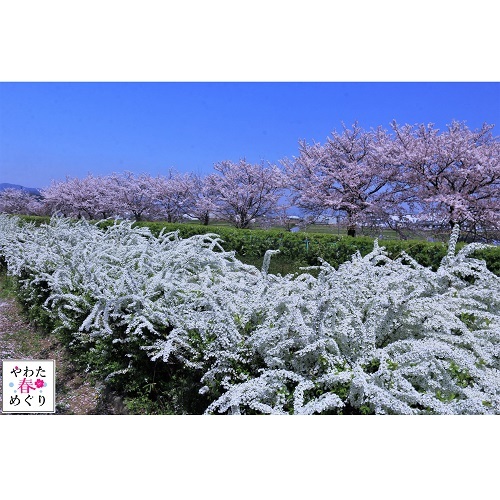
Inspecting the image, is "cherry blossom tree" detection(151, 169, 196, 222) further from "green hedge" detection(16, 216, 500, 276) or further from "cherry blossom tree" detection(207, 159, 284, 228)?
"green hedge" detection(16, 216, 500, 276)

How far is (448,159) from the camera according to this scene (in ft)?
30.6

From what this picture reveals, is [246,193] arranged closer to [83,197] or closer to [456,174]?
[456,174]

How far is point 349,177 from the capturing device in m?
11.4

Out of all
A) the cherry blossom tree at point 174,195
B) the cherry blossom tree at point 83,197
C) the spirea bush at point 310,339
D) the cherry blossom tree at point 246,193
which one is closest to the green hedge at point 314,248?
the spirea bush at point 310,339

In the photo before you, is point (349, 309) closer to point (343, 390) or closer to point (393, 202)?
point (343, 390)

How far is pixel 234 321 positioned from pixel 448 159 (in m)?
8.24

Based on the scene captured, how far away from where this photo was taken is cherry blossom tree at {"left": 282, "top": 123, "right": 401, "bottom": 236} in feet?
Result: 35.8

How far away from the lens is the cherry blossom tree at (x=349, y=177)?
429 inches

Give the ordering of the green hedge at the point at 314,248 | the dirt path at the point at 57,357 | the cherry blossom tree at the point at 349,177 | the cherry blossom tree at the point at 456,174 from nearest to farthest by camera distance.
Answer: the dirt path at the point at 57,357, the green hedge at the point at 314,248, the cherry blossom tree at the point at 456,174, the cherry blossom tree at the point at 349,177

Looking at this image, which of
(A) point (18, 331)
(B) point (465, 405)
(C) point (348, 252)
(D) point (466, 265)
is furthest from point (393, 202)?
(B) point (465, 405)

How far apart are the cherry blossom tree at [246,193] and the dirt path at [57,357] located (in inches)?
359

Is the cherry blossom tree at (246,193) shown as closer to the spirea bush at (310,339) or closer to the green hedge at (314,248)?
the green hedge at (314,248)

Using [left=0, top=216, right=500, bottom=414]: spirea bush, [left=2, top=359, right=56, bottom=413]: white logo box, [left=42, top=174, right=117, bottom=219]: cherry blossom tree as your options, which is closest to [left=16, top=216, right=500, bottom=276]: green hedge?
[left=0, top=216, right=500, bottom=414]: spirea bush

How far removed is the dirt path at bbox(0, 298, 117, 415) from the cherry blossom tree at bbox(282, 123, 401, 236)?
25.8 feet
